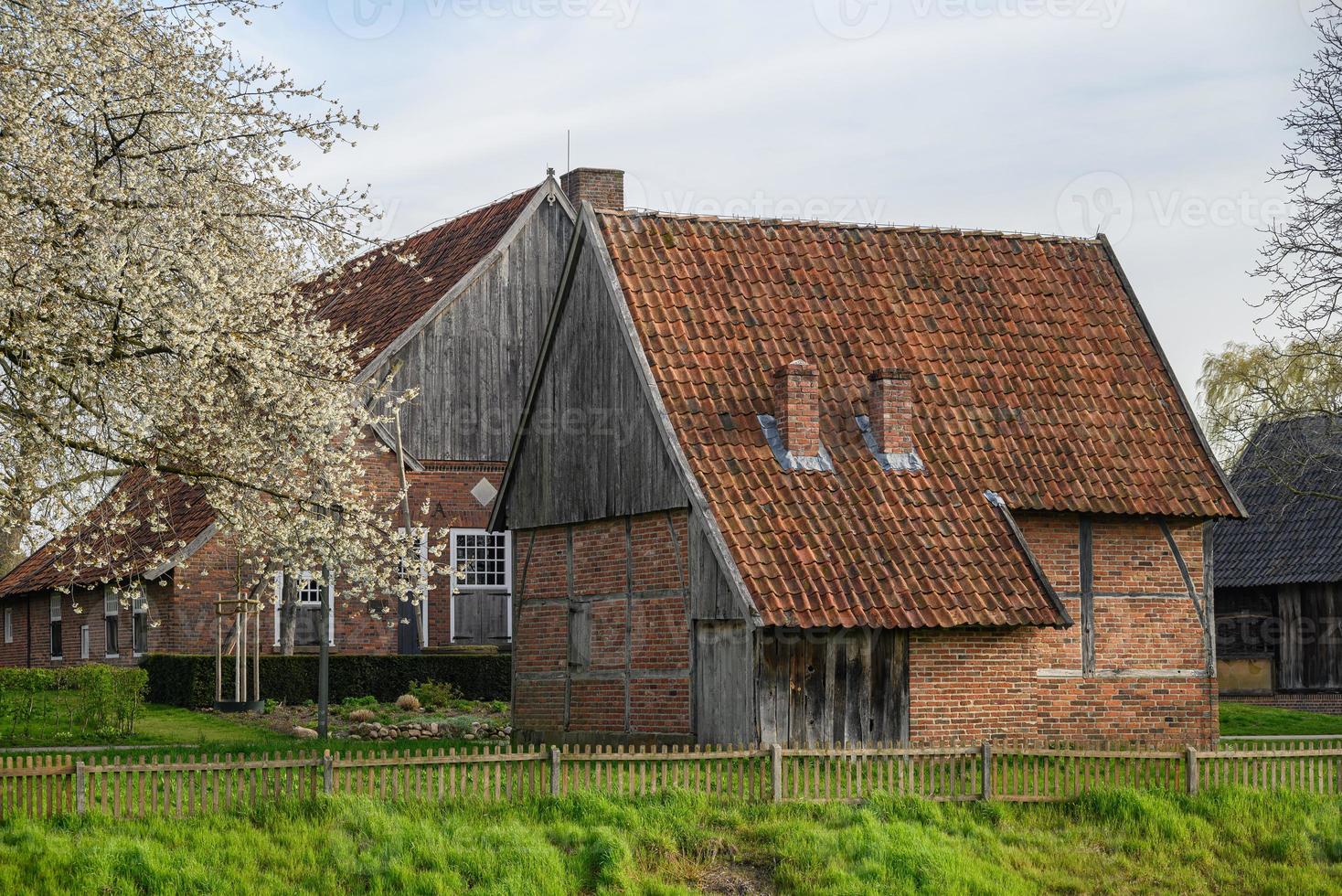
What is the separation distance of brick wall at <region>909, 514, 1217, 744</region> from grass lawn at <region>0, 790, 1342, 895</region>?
2.78 metres

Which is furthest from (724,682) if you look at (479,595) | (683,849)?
(479,595)

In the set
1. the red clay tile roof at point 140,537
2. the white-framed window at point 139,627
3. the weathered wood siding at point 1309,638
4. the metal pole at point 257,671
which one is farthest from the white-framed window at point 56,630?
the weathered wood siding at point 1309,638

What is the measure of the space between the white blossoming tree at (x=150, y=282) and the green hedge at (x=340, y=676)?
8881mm

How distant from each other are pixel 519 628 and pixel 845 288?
22.9ft

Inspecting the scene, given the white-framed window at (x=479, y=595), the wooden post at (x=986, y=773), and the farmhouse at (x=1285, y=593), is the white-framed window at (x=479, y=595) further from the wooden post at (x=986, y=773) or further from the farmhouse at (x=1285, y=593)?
the farmhouse at (x=1285, y=593)

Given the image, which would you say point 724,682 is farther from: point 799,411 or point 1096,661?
point 1096,661

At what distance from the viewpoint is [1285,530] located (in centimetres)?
4003

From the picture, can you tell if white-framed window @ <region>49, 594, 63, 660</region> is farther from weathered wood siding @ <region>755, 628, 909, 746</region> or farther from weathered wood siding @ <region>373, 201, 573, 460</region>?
weathered wood siding @ <region>755, 628, 909, 746</region>

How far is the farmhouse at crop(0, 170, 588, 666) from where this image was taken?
1244 inches

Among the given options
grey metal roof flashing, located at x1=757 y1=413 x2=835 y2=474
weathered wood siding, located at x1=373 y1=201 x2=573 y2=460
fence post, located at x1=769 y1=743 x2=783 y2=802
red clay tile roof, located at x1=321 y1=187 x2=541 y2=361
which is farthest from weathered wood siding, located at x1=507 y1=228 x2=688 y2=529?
red clay tile roof, located at x1=321 y1=187 x2=541 y2=361

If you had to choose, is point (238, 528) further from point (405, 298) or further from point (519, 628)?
point (405, 298)

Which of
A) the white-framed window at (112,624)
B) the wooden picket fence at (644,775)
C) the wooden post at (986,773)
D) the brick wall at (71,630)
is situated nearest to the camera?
the wooden picket fence at (644,775)

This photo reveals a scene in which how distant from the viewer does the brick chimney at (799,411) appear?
21812 millimetres

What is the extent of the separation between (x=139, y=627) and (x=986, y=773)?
20285 millimetres
